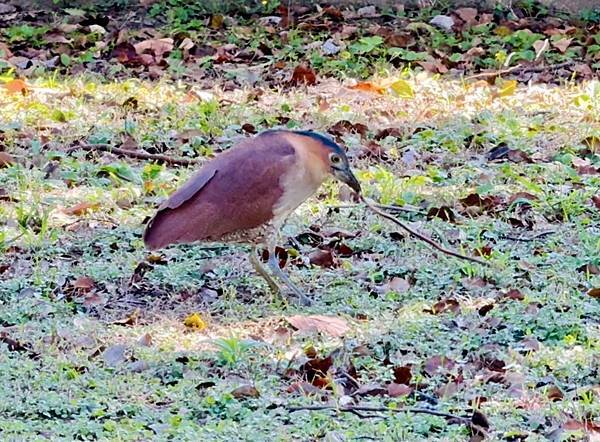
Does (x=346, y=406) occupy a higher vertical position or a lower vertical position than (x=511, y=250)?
higher

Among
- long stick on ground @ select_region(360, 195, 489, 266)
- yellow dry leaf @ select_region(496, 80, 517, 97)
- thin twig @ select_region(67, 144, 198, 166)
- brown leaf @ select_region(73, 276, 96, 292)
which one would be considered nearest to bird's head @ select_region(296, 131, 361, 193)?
long stick on ground @ select_region(360, 195, 489, 266)

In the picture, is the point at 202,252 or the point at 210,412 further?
the point at 202,252

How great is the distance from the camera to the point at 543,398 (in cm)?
447

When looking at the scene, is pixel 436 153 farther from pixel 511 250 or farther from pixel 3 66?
pixel 3 66

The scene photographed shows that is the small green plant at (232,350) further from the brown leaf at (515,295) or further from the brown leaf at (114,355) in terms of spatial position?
the brown leaf at (515,295)

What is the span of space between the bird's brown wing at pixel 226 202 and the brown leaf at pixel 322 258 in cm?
60

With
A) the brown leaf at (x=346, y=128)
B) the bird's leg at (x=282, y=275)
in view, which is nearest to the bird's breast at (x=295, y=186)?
the bird's leg at (x=282, y=275)

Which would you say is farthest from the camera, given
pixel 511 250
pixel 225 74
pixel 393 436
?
pixel 225 74

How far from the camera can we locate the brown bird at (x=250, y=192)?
5.33m

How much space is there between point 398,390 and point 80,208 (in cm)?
249

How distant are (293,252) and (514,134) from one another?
6.94 ft

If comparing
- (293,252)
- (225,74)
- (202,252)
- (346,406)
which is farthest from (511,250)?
(225,74)

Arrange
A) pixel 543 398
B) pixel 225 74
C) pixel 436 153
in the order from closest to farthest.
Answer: pixel 543 398 → pixel 436 153 → pixel 225 74

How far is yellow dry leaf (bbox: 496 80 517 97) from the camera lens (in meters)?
8.37
